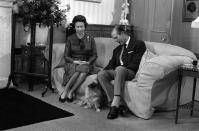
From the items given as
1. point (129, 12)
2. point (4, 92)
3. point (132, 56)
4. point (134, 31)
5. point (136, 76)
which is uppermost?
point (129, 12)

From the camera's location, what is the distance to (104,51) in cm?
445

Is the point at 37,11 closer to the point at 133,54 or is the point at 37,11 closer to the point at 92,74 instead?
the point at 92,74

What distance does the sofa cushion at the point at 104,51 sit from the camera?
4422 mm

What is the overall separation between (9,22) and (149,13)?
2.71 m

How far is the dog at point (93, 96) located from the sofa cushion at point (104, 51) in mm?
760

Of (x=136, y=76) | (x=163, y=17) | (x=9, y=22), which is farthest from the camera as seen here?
(x=163, y=17)

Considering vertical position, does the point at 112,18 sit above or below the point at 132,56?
above

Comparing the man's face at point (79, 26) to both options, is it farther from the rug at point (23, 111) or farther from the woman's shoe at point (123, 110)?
the woman's shoe at point (123, 110)

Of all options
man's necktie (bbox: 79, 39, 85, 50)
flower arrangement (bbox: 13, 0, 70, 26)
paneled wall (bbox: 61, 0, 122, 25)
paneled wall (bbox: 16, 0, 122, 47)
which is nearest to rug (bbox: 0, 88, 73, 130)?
man's necktie (bbox: 79, 39, 85, 50)

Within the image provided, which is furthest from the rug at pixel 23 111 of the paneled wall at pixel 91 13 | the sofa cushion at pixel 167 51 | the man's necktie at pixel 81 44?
the sofa cushion at pixel 167 51

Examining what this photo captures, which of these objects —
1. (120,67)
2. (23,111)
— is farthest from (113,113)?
(23,111)

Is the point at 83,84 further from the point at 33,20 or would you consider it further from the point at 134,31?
the point at 134,31

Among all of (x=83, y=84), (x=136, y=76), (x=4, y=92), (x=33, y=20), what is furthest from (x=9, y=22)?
(x=136, y=76)

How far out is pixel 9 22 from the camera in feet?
14.7
